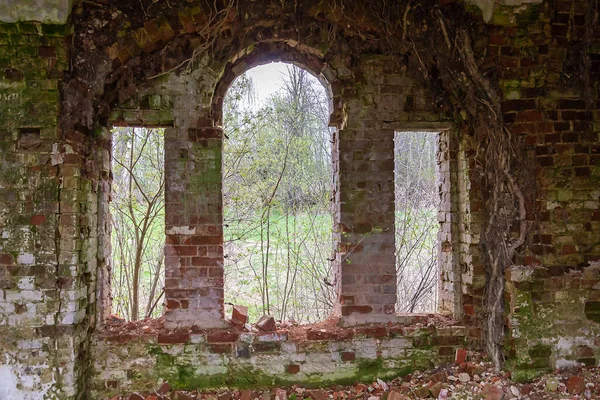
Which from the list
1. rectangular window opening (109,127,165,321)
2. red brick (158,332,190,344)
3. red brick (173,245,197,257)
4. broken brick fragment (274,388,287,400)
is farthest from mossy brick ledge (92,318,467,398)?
rectangular window opening (109,127,165,321)

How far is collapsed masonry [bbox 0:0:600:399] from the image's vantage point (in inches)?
130

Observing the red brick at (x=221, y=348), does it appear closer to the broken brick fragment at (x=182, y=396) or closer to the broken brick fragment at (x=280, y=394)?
the broken brick fragment at (x=182, y=396)

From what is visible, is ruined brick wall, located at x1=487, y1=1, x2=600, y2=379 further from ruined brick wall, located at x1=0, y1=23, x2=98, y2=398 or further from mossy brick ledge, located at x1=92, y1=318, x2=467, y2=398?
ruined brick wall, located at x1=0, y1=23, x2=98, y2=398

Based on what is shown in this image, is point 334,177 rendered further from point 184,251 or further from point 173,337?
point 173,337

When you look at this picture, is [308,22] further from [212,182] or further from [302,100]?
[302,100]

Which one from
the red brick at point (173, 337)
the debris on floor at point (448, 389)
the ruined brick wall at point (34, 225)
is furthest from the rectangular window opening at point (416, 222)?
the ruined brick wall at point (34, 225)

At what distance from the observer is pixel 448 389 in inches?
136

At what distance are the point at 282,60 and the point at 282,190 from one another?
2275 millimetres

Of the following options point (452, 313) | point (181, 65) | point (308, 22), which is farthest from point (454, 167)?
point (181, 65)

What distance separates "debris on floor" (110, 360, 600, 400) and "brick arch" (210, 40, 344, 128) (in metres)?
2.35

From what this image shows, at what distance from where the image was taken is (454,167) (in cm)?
402

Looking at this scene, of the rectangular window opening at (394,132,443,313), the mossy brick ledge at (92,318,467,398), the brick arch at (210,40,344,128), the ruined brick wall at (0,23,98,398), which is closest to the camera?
the ruined brick wall at (0,23,98,398)

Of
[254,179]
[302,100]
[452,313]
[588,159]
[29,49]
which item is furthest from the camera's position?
[302,100]

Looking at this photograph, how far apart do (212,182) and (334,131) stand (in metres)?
1.24
